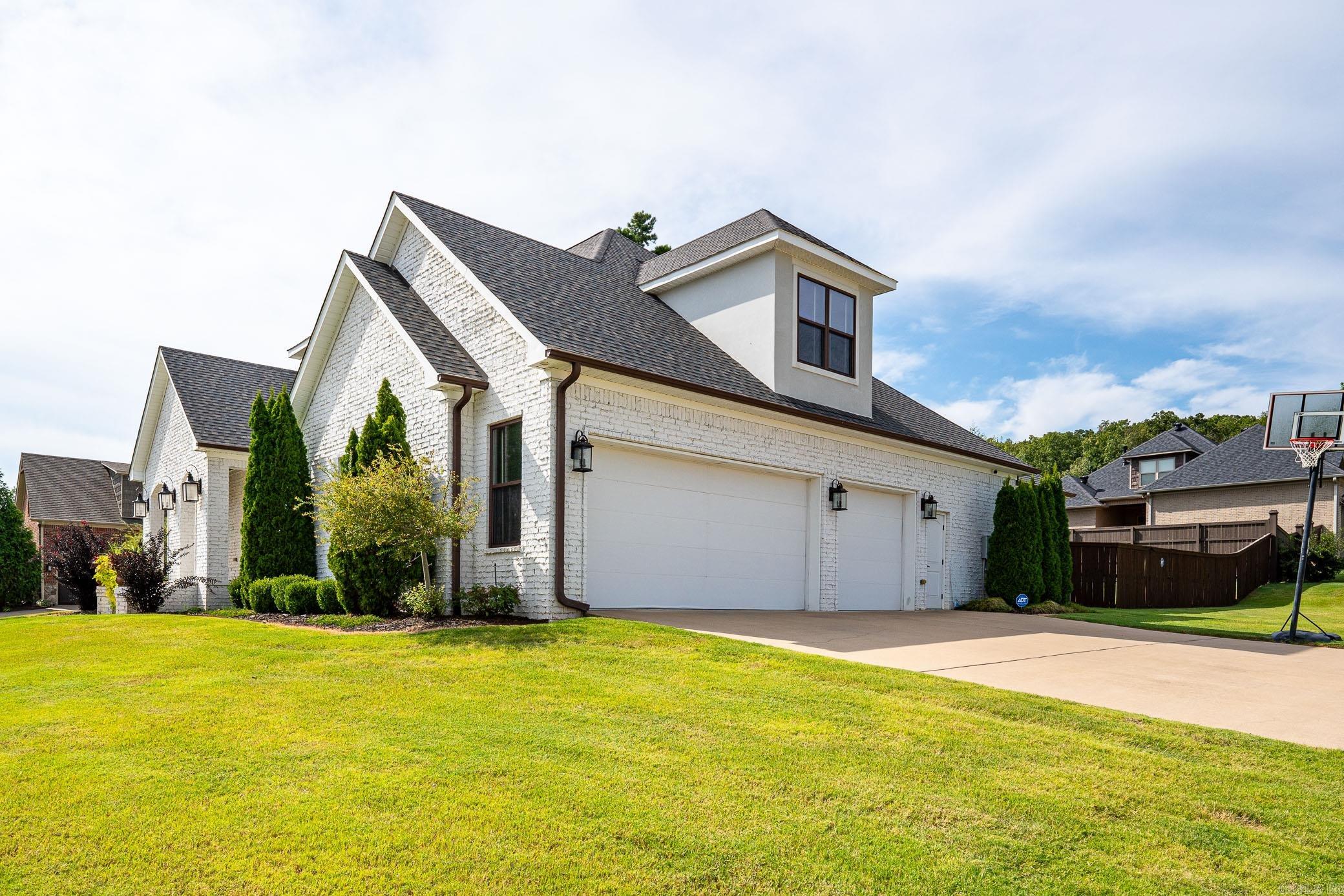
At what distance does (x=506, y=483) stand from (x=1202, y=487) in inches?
1231

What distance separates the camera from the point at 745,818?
430cm

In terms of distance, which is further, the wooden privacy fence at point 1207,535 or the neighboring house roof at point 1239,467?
the neighboring house roof at point 1239,467

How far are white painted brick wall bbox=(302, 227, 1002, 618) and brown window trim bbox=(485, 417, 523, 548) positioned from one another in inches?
3.3

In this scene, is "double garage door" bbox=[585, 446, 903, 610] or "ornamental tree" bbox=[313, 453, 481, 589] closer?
"ornamental tree" bbox=[313, 453, 481, 589]

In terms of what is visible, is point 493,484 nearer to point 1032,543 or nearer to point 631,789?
point 631,789

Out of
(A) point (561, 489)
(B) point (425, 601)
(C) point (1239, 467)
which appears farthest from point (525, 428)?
(C) point (1239, 467)

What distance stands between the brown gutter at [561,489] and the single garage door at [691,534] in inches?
21.4

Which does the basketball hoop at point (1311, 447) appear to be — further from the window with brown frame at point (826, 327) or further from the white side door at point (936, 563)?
the window with brown frame at point (826, 327)

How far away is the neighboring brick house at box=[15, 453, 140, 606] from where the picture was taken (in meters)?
31.7

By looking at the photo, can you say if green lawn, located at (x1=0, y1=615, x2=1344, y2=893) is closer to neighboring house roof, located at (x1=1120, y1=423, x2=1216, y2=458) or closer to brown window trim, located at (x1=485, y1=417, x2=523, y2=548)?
brown window trim, located at (x1=485, y1=417, x2=523, y2=548)

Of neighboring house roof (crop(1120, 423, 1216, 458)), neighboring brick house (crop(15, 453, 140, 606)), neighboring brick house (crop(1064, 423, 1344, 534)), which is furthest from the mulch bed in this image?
neighboring house roof (crop(1120, 423, 1216, 458))

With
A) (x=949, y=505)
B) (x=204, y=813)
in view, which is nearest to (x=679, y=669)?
(x=204, y=813)

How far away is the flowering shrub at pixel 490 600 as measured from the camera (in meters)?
10.9

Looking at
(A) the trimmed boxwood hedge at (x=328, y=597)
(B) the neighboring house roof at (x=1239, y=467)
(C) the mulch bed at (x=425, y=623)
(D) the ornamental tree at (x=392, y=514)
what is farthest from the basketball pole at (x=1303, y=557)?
(B) the neighboring house roof at (x=1239, y=467)
